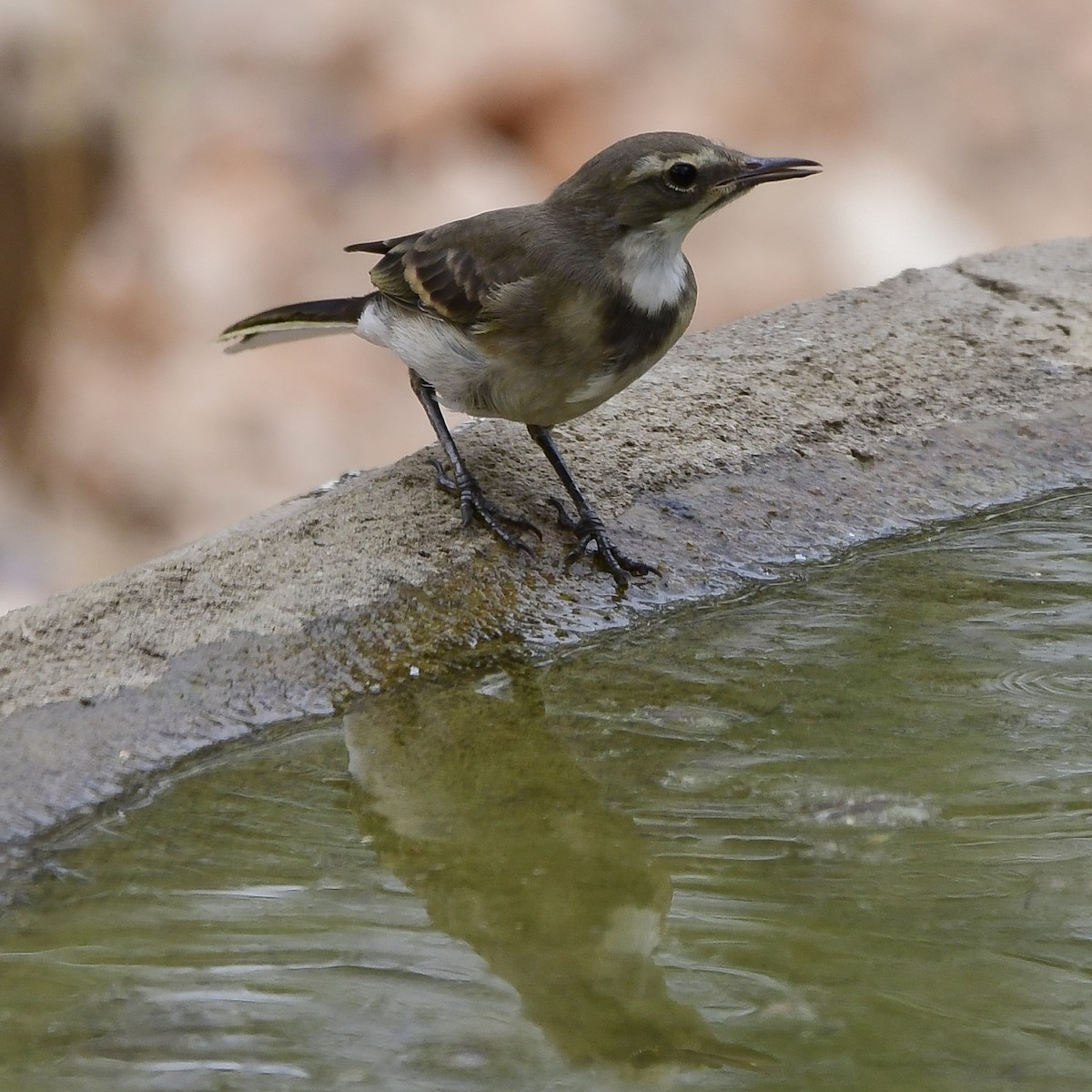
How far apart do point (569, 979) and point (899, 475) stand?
241 cm

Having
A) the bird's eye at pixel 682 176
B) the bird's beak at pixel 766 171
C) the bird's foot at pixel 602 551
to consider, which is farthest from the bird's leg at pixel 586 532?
the bird's beak at pixel 766 171

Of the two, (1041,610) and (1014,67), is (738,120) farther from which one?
(1041,610)

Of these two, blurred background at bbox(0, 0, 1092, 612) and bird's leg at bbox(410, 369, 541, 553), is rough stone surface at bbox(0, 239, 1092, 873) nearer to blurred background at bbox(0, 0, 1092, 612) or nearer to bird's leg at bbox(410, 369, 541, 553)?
bird's leg at bbox(410, 369, 541, 553)

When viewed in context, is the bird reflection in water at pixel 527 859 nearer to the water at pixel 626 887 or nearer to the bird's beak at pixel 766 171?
the water at pixel 626 887

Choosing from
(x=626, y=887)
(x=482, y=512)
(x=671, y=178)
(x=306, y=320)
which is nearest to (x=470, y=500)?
(x=482, y=512)

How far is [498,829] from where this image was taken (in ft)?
10.4

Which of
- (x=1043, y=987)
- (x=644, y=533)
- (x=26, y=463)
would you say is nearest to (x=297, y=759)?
(x=644, y=533)

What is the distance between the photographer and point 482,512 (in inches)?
166

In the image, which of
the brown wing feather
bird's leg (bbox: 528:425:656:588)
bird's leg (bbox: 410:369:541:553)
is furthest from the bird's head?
bird's leg (bbox: 410:369:541:553)

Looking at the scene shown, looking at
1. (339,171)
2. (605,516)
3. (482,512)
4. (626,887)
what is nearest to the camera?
(626,887)

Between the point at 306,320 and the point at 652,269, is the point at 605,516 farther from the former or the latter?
the point at 306,320

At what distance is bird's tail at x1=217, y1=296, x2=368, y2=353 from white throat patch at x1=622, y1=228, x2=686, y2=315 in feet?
3.64

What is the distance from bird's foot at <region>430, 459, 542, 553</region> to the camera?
13.8 feet

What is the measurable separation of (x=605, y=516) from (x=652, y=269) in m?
Answer: 0.64
